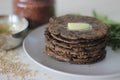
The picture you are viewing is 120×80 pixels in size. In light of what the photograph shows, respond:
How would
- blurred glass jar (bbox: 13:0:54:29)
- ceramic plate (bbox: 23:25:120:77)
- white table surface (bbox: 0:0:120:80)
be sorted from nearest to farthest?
ceramic plate (bbox: 23:25:120:77) → blurred glass jar (bbox: 13:0:54:29) → white table surface (bbox: 0:0:120:80)

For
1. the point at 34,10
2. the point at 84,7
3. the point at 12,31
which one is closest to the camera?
the point at 12,31

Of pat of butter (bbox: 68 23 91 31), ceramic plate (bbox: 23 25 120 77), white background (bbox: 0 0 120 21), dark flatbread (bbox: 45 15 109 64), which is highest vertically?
pat of butter (bbox: 68 23 91 31)

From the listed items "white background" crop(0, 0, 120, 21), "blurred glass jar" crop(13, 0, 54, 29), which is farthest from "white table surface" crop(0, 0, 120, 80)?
"blurred glass jar" crop(13, 0, 54, 29)

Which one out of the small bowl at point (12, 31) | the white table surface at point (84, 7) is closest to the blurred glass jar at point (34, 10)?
the small bowl at point (12, 31)

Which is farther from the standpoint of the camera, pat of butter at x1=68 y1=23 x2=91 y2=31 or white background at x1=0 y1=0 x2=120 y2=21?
white background at x1=0 y1=0 x2=120 y2=21

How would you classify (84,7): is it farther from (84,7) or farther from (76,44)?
(76,44)

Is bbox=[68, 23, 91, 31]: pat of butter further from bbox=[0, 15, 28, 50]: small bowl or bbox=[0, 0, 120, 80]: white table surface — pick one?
bbox=[0, 0, 120, 80]: white table surface

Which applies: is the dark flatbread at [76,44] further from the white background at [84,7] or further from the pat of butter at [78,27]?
the white background at [84,7]

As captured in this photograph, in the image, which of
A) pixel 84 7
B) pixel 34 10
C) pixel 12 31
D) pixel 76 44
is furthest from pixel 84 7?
pixel 76 44
